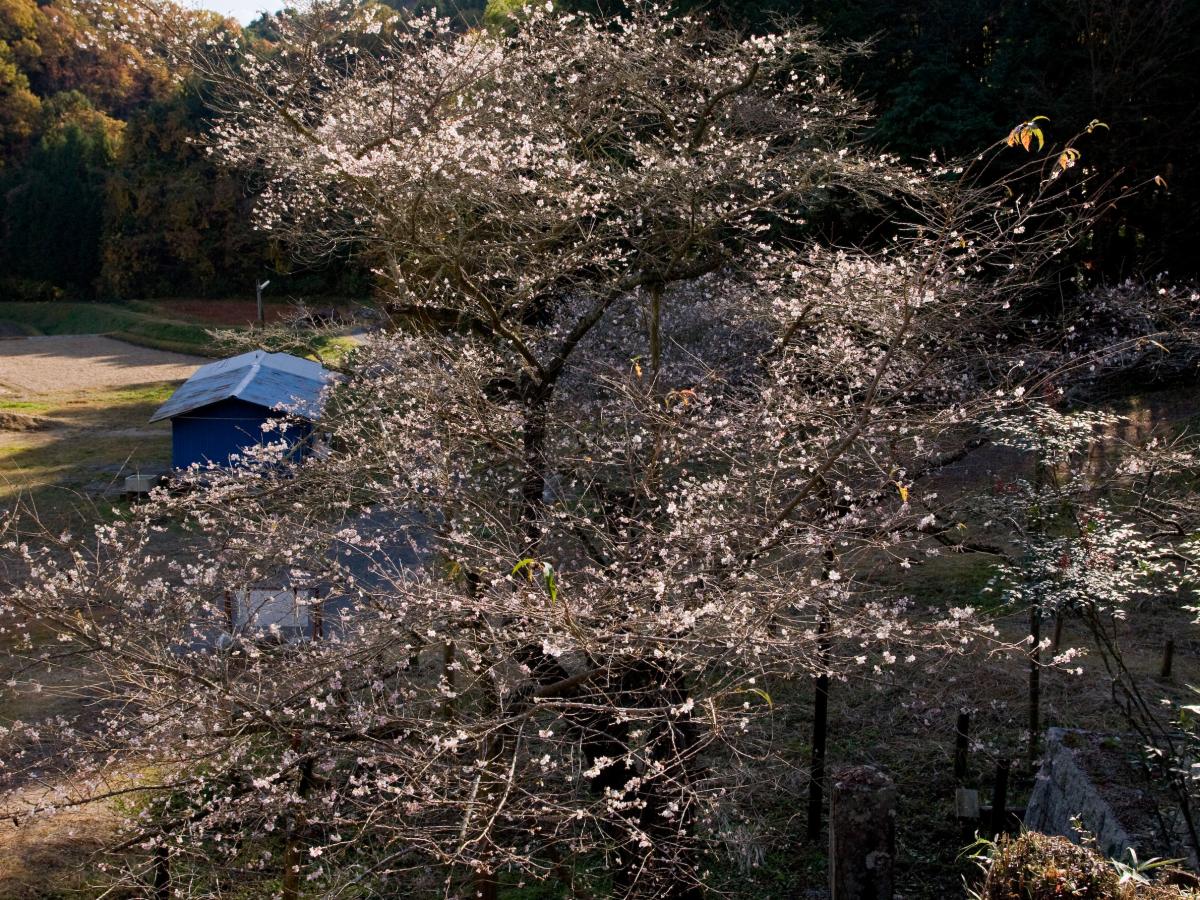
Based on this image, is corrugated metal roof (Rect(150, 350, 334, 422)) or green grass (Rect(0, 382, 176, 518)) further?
green grass (Rect(0, 382, 176, 518))

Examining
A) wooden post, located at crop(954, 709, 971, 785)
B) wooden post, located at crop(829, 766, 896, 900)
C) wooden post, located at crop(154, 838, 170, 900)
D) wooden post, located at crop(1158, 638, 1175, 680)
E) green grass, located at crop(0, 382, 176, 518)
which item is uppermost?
wooden post, located at crop(829, 766, 896, 900)

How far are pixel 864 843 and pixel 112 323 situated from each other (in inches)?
1244

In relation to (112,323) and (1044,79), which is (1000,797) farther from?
(112,323)

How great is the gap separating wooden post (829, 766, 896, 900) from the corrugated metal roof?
10876mm

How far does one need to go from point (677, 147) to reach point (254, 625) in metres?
4.37

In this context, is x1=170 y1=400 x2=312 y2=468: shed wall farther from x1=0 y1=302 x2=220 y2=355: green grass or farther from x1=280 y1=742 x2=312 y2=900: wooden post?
x1=0 y1=302 x2=220 y2=355: green grass

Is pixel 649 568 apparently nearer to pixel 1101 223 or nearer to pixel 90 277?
pixel 1101 223

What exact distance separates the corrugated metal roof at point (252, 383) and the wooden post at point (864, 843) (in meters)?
10.9

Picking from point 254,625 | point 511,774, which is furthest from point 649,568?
point 254,625

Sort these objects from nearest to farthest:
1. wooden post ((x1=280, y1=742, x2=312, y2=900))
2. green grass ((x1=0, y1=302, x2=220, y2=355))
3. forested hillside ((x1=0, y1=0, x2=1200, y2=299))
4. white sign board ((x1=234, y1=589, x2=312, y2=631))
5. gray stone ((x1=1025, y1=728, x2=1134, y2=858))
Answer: gray stone ((x1=1025, y1=728, x2=1134, y2=858))
wooden post ((x1=280, y1=742, x2=312, y2=900))
white sign board ((x1=234, y1=589, x2=312, y2=631))
forested hillside ((x1=0, y1=0, x2=1200, y2=299))
green grass ((x1=0, y1=302, x2=220, y2=355))

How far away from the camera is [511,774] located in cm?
319

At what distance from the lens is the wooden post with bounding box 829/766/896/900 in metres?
2.88

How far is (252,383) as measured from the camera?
13625 millimetres

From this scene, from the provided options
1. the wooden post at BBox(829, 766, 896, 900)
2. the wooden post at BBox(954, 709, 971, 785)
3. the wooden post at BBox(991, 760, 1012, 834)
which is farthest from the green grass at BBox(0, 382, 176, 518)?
the wooden post at BBox(829, 766, 896, 900)
